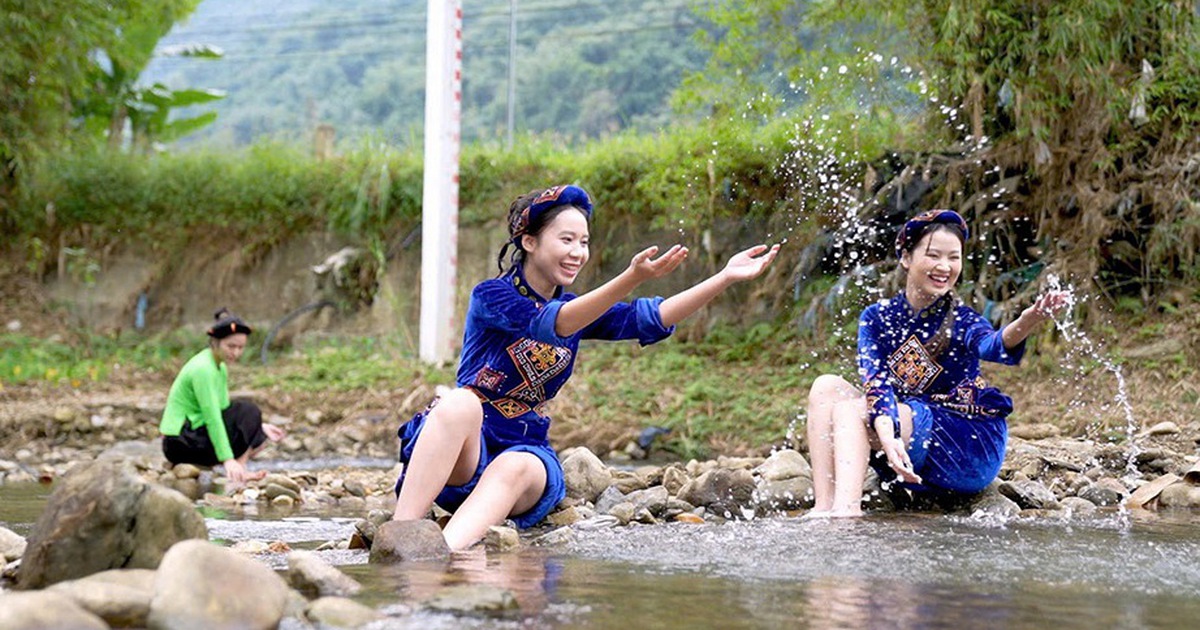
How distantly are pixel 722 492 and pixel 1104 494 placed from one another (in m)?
1.46

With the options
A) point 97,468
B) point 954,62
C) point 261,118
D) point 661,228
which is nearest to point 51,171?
point 661,228

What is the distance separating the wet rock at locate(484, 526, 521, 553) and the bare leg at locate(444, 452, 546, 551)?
0.03m

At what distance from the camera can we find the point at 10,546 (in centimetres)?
388

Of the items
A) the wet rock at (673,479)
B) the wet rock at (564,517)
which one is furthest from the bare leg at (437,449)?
the wet rock at (673,479)

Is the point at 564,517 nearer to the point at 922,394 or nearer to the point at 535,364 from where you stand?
the point at 535,364

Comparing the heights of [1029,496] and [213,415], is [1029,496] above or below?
below

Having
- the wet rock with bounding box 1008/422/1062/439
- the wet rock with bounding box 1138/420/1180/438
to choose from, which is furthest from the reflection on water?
the wet rock with bounding box 1008/422/1062/439

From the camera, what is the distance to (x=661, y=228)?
36.0 feet

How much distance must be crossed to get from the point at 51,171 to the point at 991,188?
905 cm

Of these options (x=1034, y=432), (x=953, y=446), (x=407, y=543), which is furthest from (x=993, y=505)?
(x=1034, y=432)

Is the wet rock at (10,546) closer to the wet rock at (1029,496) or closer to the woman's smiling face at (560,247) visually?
the woman's smiling face at (560,247)

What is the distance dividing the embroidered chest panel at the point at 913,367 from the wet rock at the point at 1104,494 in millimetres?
895

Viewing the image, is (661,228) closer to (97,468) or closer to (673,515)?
(673,515)

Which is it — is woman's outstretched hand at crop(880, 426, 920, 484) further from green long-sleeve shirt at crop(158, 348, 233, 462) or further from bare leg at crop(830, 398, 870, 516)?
green long-sleeve shirt at crop(158, 348, 233, 462)
